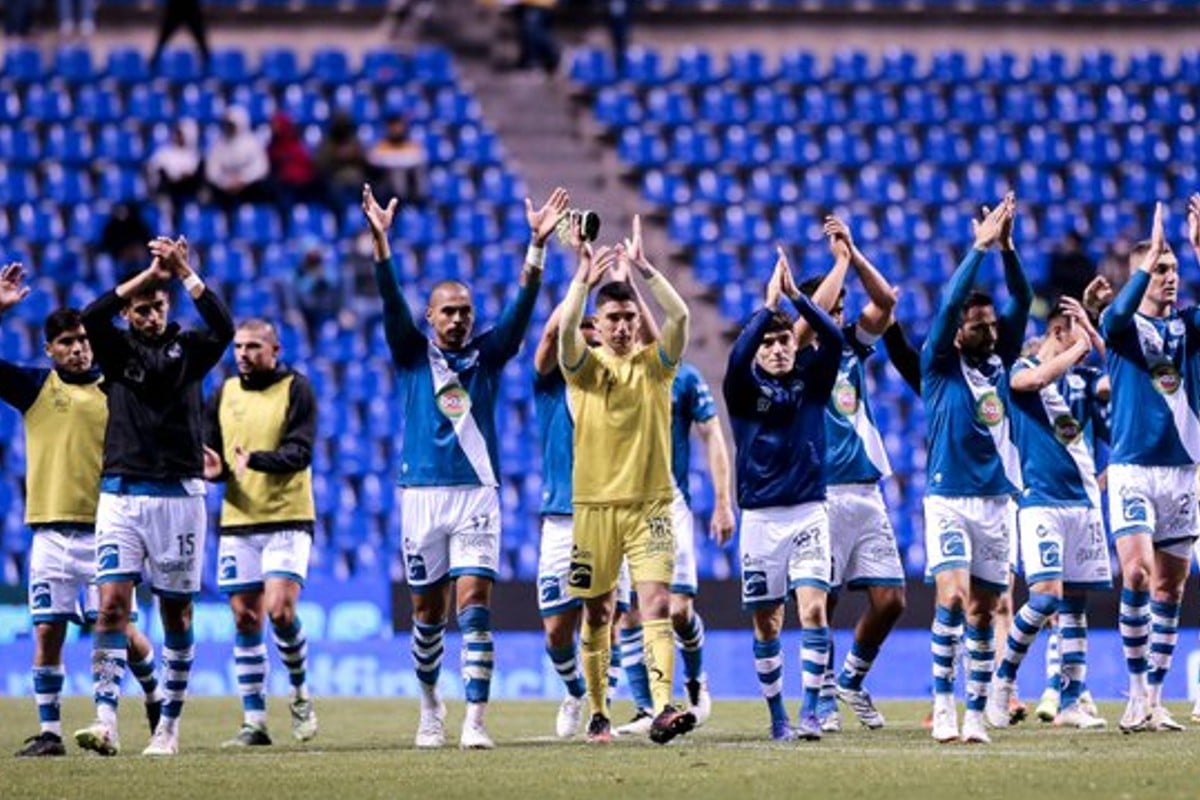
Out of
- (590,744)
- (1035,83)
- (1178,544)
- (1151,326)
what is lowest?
(590,744)

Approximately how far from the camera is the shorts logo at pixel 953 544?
15211mm

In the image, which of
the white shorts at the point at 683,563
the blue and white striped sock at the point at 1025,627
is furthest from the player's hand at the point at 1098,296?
the white shorts at the point at 683,563

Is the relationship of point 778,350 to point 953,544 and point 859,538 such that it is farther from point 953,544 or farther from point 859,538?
point 859,538

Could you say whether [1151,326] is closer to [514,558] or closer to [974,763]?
[974,763]

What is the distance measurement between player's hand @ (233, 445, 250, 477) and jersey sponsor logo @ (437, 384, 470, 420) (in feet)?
5.13

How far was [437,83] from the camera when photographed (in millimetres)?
32500

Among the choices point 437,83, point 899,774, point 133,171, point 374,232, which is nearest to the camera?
point 899,774

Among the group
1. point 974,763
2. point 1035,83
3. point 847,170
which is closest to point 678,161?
point 847,170

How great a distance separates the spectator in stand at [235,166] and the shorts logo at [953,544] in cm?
1626

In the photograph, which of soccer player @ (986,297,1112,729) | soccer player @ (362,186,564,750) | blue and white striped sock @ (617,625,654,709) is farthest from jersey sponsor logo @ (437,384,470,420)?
soccer player @ (986,297,1112,729)

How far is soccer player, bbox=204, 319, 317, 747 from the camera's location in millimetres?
16906

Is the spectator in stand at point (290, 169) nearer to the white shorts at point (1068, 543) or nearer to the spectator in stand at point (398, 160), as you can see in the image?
the spectator in stand at point (398, 160)

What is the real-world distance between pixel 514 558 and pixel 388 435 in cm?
218

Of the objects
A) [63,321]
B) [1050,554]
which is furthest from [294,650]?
[1050,554]
